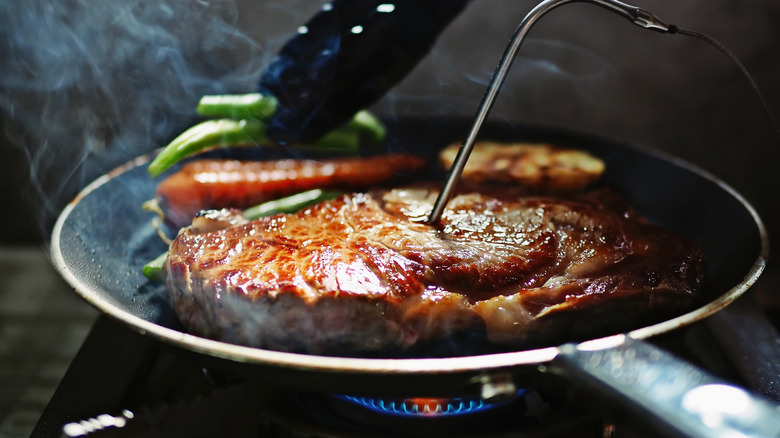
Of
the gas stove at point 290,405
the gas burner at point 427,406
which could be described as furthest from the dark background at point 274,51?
the gas burner at point 427,406

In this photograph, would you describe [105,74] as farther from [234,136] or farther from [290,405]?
[290,405]

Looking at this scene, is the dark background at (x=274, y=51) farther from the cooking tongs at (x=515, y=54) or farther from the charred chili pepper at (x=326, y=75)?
the cooking tongs at (x=515, y=54)

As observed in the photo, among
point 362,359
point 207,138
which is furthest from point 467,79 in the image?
point 362,359

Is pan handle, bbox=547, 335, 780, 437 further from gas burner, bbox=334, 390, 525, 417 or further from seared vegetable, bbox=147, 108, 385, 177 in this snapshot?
seared vegetable, bbox=147, 108, 385, 177

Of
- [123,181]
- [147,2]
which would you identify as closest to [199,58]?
[147,2]

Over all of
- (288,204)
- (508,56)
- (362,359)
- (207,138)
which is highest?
(508,56)

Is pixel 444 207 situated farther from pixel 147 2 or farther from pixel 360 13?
pixel 147 2
